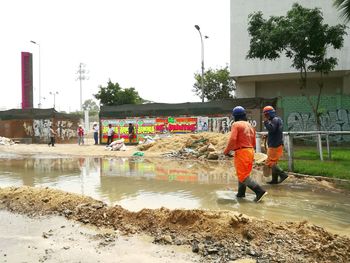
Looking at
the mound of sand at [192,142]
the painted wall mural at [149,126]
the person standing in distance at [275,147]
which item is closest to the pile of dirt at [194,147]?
the mound of sand at [192,142]

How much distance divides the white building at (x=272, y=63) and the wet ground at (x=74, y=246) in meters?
24.4

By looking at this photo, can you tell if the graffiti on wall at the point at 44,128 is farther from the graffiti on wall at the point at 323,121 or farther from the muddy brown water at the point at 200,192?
the muddy brown water at the point at 200,192

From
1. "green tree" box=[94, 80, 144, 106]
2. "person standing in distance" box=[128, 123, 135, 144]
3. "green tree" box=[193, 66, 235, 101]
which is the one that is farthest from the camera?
"green tree" box=[94, 80, 144, 106]

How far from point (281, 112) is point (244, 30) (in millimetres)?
10000

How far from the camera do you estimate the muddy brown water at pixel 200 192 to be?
5816 mm

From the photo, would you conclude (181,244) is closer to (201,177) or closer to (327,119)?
(201,177)

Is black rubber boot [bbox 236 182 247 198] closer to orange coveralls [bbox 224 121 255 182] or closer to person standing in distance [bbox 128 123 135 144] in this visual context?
orange coveralls [bbox 224 121 255 182]

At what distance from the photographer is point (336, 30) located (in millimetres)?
18859

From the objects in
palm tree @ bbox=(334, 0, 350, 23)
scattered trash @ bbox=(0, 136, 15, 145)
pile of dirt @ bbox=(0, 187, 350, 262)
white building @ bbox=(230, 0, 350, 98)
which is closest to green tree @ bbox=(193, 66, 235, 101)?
white building @ bbox=(230, 0, 350, 98)

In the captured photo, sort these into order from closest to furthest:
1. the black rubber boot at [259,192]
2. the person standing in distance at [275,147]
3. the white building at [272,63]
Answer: the black rubber boot at [259,192]
the person standing in distance at [275,147]
the white building at [272,63]

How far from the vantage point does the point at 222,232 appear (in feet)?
14.7

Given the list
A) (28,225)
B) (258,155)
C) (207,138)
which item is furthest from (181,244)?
(207,138)

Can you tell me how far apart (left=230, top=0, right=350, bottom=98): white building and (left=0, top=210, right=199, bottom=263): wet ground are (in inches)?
962

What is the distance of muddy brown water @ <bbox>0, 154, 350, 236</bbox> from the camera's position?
5816mm
